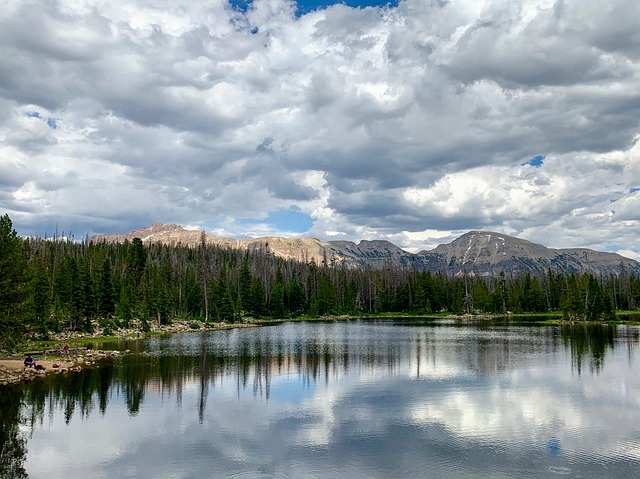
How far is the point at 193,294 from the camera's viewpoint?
135m

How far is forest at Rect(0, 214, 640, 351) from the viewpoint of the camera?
2077 inches

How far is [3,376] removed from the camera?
43.7 meters

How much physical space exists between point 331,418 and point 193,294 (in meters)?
108

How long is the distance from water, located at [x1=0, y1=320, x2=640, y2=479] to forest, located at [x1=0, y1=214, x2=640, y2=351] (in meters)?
13.0

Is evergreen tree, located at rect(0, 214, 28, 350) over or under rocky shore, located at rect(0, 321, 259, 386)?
over

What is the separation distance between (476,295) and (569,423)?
144694 mm

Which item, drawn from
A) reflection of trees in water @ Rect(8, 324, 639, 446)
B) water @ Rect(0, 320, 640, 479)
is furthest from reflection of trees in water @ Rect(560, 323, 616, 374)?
water @ Rect(0, 320, 640, 479)

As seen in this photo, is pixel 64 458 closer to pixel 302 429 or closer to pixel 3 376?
pixel 302 429

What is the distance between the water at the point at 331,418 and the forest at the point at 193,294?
1303 centimetres

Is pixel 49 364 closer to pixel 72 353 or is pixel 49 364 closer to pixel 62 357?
pixel 62 357

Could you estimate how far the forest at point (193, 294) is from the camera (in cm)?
5275

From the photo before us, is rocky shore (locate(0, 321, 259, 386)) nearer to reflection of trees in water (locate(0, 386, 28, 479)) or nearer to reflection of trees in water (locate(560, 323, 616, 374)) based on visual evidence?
reflection of trees in water (locate(0, 386, 28, 479))

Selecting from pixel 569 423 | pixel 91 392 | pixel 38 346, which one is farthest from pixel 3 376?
pixel 569 423

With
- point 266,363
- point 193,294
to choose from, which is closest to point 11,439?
point 266,363
